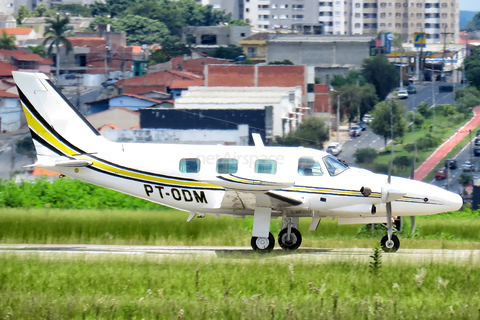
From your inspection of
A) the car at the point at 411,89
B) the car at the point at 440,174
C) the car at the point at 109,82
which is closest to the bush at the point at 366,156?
the car at the point at 440,174

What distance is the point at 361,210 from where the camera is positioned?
14.7 metres

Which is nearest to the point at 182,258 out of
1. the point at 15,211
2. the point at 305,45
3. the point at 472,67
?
the point at 15,211

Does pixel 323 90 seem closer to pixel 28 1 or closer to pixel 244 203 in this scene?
pixel 244 203

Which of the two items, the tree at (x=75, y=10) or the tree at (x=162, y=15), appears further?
the tree at (x=75, y=10)

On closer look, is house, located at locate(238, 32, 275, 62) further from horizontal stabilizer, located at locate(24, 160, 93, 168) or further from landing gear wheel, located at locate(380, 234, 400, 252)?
landing gear wheel, located at locate(380, 234, 400, 252)

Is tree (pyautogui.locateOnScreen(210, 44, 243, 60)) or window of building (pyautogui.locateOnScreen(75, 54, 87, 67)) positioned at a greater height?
tree (pyautogui.locateOnScreen(210, 44, 243, 60))

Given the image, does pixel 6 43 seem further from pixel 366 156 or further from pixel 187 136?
pixel 366 156

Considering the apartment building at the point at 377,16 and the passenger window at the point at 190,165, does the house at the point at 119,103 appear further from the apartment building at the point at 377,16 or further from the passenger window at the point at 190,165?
the apartment building at the point at 377,16

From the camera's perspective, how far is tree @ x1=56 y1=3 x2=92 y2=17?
167500 millimetres

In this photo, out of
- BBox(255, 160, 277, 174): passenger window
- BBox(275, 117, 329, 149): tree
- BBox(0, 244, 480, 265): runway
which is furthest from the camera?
BBox(275, 117, 329, 149): tree

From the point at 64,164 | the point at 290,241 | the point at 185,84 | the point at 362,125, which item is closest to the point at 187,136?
the point at 362,125

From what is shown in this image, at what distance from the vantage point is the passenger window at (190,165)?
1476 cm

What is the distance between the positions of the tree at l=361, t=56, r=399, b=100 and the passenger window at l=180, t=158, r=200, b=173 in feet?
258

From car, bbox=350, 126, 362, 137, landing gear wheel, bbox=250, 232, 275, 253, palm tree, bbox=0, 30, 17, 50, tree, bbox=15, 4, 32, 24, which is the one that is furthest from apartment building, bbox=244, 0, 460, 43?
landing gear wheel, bbox=250, 232, 275, 253
